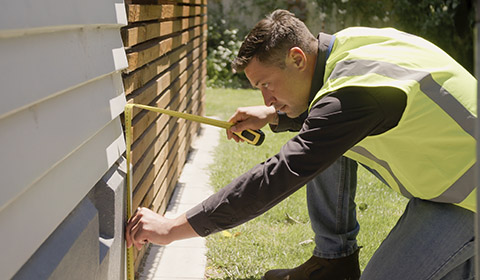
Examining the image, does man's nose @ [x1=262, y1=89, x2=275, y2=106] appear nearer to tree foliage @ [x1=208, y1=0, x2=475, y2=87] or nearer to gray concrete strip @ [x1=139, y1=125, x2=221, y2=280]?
gray concrete strip @ [x1=139, y1=125, x2=221, y2=280]

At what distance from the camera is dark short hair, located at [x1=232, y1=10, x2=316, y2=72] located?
97.8 inches

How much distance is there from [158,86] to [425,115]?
1.83m

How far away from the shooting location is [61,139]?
1.73 meters

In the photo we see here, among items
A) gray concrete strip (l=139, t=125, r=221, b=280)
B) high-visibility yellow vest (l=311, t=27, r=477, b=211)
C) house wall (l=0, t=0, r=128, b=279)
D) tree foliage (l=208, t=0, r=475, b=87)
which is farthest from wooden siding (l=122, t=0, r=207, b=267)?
tree foliage (l=208, t=0, r=475, b=87)

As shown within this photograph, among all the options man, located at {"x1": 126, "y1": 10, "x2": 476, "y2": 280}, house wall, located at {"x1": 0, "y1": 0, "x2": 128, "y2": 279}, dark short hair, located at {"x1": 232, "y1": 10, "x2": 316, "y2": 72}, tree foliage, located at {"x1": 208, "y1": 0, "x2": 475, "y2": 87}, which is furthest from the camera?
tree foliage, located at {"x1": 208, "y1": 0, "x2": 475, "y2": 87}

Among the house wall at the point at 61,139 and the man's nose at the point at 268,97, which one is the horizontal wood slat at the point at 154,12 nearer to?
the house wall at the point at 61,139

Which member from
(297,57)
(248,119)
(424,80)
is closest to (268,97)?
(297,57)

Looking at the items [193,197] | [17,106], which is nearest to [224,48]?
[193,197]

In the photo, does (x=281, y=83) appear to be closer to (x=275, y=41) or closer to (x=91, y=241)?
(x=275, y=41)

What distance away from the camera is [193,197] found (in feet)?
15.6

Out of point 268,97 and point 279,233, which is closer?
point 268,97

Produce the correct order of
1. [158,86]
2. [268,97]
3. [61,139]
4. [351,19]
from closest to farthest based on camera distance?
[61,139], [268,97], [158,86], [351,19]

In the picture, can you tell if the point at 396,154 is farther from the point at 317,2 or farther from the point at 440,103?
the point at 317,2

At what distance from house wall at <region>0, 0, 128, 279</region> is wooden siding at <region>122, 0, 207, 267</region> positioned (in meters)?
0.37
